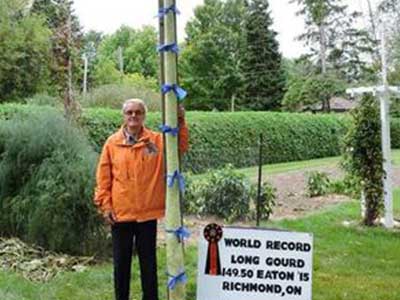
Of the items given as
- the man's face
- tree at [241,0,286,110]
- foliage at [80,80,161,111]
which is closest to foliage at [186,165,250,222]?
the man's face

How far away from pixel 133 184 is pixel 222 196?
511 cm

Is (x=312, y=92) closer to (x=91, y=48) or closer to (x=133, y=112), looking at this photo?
(x=91, y=48)

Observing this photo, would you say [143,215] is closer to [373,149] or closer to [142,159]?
[142,159]

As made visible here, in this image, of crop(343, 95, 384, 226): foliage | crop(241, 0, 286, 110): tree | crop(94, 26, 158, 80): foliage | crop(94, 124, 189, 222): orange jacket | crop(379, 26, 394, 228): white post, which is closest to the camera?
crop(94, 124, 189, 222): orange jacket

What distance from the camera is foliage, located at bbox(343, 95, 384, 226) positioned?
335 inches

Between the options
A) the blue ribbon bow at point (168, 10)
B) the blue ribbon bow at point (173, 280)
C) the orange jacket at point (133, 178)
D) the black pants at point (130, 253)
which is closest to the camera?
the blue ribbon bow at point (168, 10)

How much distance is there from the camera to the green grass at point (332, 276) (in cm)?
517

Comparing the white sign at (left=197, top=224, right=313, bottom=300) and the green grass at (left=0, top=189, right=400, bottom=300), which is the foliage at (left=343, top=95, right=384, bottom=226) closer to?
the green grass at (left=0, top=189, right=400, bottom=300)

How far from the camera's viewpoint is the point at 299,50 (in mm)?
38594

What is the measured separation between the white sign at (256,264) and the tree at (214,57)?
95.6 ft

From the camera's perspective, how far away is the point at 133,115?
162 inches

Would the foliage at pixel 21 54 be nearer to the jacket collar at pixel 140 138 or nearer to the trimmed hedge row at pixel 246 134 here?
the trimmed hedge row at pixel 246 134

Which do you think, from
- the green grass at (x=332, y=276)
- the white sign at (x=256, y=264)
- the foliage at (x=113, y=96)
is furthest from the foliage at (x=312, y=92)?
the white sign at (x=256, y=264)

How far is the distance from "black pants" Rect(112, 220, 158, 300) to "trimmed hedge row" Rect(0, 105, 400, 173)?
25.2 feet
